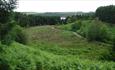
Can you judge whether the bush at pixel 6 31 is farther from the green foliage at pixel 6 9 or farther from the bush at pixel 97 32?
the bush at pixel 97 32

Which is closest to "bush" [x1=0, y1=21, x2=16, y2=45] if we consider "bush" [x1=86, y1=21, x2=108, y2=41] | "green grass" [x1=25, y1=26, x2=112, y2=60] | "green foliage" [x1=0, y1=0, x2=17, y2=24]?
"green foliage" [x1=0, y1=0, x2=17, y2=24]

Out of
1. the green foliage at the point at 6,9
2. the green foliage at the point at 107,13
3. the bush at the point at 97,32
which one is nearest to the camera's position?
the green foliage at the point at 6,9

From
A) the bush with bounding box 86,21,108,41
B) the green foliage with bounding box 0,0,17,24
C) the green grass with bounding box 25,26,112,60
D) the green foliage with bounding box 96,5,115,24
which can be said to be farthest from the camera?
the green foliage with bounding box 96,5,115,24

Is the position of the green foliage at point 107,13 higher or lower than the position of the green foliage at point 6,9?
lower

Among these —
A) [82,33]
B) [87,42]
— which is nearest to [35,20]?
[82,33]

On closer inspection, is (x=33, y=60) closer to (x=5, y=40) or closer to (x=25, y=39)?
(x=5, y=40)

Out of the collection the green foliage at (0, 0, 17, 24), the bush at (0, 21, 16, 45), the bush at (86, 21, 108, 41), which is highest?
the green foliage at (0, 0, 17, 24)

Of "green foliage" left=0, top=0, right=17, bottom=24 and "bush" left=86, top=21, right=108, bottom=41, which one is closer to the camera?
"green foliage" left=0, top=0, right=17, bottom=24

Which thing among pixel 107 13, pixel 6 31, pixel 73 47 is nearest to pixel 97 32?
pixel 73 47

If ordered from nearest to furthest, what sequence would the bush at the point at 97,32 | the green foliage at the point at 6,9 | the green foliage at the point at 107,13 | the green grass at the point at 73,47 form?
the green foliage at the point at 6,9 → the green grass at the point at 73,47 → the bush at the point at 97,32 → the green foliage at the point at 107,13

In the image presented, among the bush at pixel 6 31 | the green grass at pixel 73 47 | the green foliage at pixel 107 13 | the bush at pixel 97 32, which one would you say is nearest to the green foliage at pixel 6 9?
the bush at pixel 6 31

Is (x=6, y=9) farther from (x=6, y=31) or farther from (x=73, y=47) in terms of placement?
(x=73, y=47)

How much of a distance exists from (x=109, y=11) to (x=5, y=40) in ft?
244

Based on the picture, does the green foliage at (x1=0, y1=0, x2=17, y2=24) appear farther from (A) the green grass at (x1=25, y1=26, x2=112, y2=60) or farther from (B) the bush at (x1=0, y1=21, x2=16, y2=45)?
→ (A) the green grass at (x1=25, y1=26, x2=112, y2=60)
